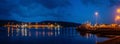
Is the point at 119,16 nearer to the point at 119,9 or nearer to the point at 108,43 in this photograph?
the point at 119,9

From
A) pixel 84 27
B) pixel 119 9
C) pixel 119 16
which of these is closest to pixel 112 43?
pixel 119 9

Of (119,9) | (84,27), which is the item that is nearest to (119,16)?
(119,9)

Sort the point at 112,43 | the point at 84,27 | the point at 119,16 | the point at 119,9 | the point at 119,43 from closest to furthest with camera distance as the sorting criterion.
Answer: the point at 119,43, the point at 112,43, the point at 119,9, the point at 119,16, the point at 84,27

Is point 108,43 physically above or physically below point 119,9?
below

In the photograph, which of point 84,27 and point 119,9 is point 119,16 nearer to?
point 119,9

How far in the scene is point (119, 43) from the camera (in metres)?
29.3

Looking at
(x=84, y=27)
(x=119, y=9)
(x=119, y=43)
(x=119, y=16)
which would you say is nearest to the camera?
(x=119, y=43)

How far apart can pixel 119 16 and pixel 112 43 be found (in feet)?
163

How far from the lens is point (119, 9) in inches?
2785

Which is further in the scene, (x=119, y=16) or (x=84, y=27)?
(x=84, y=27)

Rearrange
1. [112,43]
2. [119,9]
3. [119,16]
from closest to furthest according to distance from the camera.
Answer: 1. [112,43]
2. [119,9]
3. [119,16]

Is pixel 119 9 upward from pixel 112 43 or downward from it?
upward

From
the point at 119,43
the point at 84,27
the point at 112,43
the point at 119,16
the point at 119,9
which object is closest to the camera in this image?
the point at 119,43

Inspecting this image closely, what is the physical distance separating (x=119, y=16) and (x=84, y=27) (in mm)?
44192
